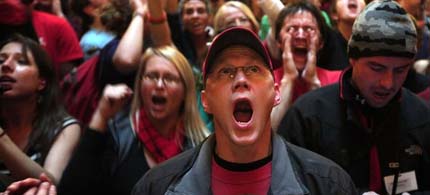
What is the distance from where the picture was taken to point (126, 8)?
409 cm

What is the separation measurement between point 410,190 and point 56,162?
1.50m

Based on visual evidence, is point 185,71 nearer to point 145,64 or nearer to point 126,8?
point 145,64

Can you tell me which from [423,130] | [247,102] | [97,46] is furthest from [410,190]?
[97,46]

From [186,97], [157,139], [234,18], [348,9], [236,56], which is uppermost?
[236,56]

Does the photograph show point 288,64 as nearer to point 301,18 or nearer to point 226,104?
point 301,18

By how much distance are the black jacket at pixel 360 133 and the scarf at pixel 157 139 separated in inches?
24.4

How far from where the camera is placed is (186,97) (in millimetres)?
3291

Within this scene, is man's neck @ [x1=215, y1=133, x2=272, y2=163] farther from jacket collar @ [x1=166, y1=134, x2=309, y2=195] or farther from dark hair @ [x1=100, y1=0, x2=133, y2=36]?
dark hair @ [x1=100, y1=0, x2=133, y2=36]

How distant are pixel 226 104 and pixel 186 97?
4.12 ft

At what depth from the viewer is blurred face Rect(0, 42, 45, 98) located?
11.0ft

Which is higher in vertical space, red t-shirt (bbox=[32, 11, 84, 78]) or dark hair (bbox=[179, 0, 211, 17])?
dark hair (bbox=[179, 0, 211, 17])

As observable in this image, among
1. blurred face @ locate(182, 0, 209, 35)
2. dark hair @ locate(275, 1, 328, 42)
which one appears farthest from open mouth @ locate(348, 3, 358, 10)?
blurred face @ locate(182, 0, 209, 35)

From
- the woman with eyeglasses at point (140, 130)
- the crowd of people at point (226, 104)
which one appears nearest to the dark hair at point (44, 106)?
the crowd of people at point (226, 104)

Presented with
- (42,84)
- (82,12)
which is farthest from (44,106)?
(82,12)
